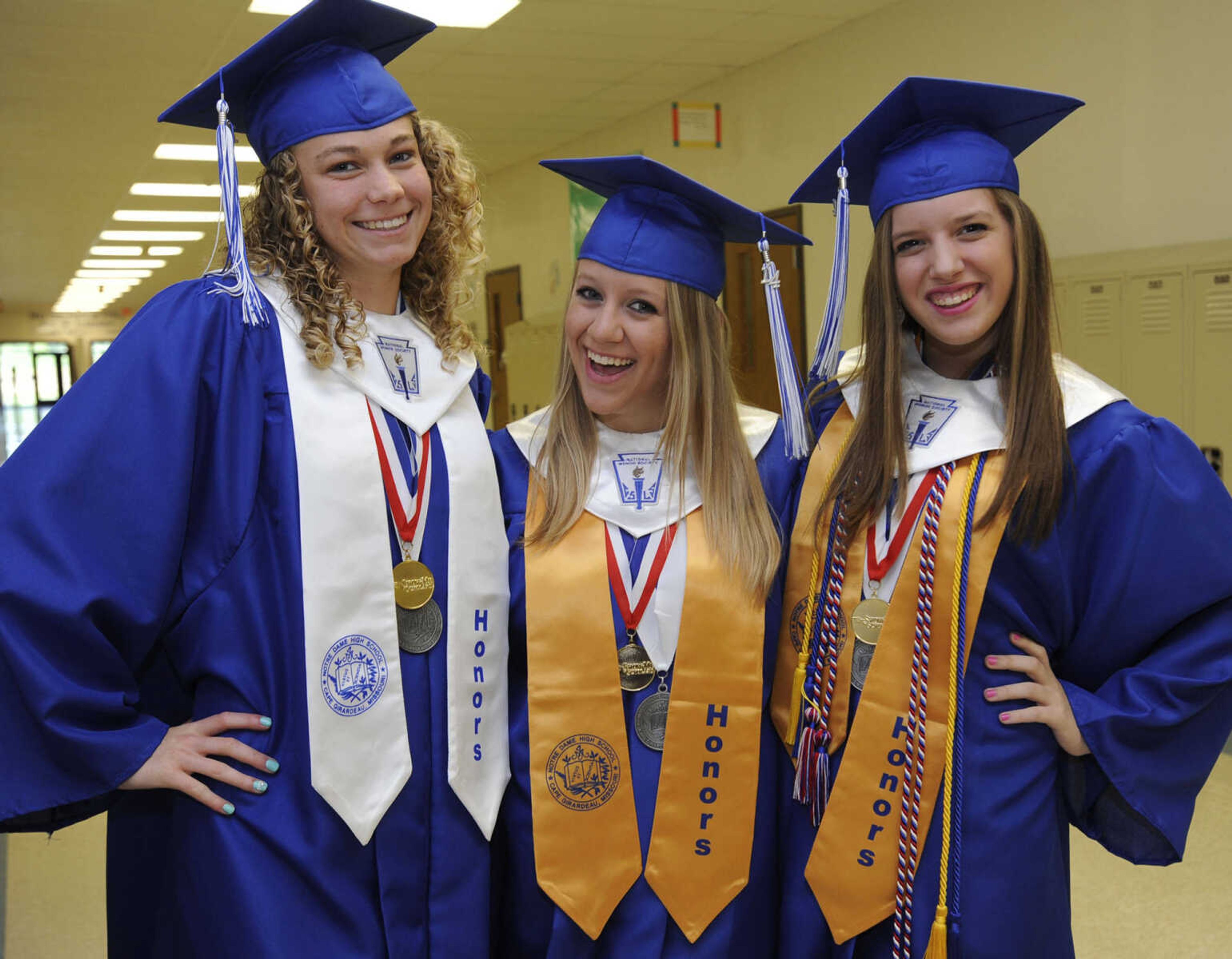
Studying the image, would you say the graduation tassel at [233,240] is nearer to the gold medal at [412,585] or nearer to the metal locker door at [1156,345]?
the gold medal at [412,585]

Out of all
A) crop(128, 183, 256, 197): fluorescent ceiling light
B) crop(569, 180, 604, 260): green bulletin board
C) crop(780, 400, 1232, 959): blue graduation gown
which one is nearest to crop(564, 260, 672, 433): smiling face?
crop(780, 400, 1232, 959): blue graduation gown

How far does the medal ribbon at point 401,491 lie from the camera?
5.45 feet

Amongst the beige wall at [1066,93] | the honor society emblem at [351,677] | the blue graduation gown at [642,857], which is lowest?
the blue graduation gown at [642,857]

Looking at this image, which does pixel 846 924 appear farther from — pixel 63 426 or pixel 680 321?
pixel 63 426

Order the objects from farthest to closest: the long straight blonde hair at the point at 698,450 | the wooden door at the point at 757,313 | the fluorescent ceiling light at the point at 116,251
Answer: the fluorescent ceiling light at the point at 116,251, the wooden door at the point at 757,313, the long straight blonde hair at the point at 698,450

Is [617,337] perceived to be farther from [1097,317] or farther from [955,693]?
[1097,317]

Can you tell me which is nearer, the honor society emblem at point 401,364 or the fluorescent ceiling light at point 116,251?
the honor society emblem at point 401,364

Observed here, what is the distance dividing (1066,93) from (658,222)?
3912 millimetres

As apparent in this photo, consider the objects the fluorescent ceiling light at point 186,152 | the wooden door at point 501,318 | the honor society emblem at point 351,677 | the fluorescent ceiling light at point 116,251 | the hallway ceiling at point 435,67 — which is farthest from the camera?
the fluorescent ceiling light at point 116,251

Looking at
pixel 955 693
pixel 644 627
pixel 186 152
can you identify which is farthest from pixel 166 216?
pixel 955 693

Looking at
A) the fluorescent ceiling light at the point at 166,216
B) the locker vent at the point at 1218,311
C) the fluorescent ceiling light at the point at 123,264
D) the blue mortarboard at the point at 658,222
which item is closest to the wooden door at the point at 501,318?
the fluorescent ceiling light at the point at 166,216

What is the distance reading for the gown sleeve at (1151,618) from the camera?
1.57 meters

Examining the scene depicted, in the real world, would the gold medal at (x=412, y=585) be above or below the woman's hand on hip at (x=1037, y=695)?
above

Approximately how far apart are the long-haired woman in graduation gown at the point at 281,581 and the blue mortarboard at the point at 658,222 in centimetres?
30
